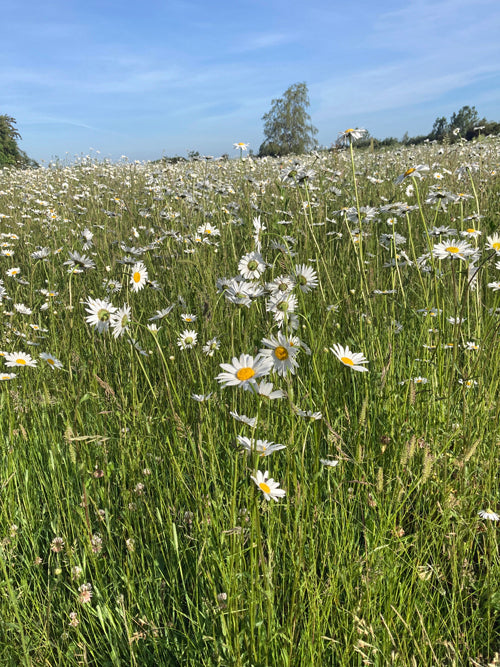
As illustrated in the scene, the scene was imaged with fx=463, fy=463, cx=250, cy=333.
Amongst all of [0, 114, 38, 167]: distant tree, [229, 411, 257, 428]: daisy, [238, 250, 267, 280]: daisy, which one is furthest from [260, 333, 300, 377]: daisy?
[0, 114, 38, 167]: distant tree

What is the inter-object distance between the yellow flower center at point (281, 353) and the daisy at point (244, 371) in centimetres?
6

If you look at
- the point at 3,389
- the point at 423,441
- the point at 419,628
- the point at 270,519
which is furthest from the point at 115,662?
the point at 3,389

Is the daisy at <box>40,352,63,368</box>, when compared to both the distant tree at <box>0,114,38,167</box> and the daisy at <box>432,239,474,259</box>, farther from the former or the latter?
the distant tree at <box>0,114,38,167</box>

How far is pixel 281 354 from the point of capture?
1.18 m

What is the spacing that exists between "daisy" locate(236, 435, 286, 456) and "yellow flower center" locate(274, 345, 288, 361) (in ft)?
0.71

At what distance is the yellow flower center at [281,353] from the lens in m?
1.17

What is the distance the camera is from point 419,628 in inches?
47.5

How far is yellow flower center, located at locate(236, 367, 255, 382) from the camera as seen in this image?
1076 mm

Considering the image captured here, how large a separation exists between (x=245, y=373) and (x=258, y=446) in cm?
18

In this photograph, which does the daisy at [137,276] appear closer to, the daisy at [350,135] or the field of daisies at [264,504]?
the field of daisies at [264,504]

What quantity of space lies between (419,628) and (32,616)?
104cm

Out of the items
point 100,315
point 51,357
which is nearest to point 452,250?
point 100,315

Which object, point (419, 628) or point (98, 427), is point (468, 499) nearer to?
point (419, 628)

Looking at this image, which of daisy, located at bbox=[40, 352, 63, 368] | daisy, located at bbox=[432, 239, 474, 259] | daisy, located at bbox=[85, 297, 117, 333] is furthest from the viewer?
daisy, located at bbox=[432, 239, 474, 259]
